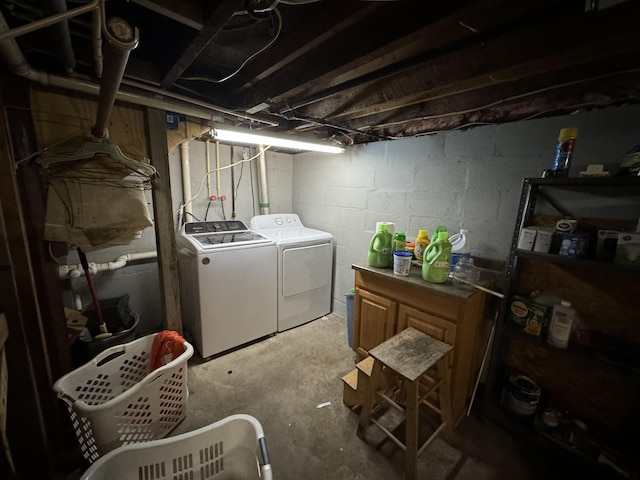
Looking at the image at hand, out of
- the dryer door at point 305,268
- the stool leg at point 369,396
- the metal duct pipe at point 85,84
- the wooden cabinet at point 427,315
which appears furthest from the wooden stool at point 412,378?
the metal duct pipe at point 85,84

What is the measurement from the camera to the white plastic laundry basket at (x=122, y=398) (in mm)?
1222

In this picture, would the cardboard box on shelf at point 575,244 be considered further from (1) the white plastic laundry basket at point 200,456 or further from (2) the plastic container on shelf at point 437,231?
(1) the white plastic laundry basket at point 200,456

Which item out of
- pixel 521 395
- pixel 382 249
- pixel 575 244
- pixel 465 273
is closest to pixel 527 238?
pixel 575 244

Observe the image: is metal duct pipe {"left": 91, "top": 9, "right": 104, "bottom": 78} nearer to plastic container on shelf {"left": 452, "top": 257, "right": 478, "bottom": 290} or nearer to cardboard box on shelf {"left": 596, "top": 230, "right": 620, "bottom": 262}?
plastic container on shelf {"left": 452, "top": 257, "right": 478, "bottom": 290}

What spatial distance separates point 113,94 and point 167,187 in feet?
2.56

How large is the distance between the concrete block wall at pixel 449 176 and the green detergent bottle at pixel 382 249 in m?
0.40

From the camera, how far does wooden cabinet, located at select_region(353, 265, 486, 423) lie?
1538 millimetres

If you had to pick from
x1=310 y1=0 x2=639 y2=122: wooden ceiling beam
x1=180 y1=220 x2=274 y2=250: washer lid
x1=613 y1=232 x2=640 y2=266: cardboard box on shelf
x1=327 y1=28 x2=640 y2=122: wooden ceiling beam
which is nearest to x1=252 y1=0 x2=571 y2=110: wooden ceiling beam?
x1=310 y1=0 x2=639 y2=122: wooden ceiling beam

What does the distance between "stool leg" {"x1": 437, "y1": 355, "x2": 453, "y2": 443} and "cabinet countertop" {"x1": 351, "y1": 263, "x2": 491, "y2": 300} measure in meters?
0.37

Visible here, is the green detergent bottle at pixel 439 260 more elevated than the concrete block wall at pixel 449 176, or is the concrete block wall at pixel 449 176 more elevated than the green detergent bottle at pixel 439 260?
the concrete block wall at pixel 449 176

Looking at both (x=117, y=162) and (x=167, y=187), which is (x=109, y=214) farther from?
(x=167, y=187)

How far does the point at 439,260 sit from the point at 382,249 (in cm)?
45

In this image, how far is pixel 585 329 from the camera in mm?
1485

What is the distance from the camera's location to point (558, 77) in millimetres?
1203
